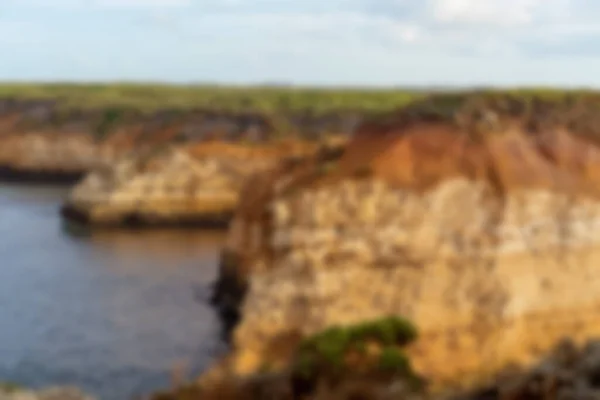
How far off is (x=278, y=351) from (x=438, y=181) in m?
5.64

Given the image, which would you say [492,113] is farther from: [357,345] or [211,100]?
[211,100]

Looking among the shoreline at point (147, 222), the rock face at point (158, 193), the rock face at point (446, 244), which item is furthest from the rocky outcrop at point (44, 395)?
the rock face at point (158, 193)

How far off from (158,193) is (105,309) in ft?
72.6

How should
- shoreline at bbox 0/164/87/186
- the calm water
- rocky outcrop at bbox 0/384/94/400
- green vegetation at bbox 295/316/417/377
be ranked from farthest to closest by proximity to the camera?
1. shoreline at bbox 0/164/87/186
2. the calm water
3. green vegetation at bbox 295/316/417/377
4. rocky outcrop at bbox 0/384/94/400

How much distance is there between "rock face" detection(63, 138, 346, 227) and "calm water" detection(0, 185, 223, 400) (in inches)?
147

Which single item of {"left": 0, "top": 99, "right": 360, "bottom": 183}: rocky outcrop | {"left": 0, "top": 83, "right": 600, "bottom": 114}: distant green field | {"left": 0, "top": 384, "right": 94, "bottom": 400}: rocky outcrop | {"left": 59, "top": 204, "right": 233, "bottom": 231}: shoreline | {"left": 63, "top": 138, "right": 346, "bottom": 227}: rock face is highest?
{"left": 0, "top": 83, "right": 600, "bottom": 114}: distant green field

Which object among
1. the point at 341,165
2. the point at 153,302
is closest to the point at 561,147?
the point at 341,165

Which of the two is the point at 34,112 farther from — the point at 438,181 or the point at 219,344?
the point at 438,181

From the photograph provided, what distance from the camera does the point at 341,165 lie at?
77.9 feet

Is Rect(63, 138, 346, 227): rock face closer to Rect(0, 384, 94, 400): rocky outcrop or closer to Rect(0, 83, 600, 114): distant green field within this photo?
Rect(0, 83, 600, 114): distant green field

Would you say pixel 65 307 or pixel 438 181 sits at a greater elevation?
pixel 438 181

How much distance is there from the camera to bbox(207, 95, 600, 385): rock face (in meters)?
21.9

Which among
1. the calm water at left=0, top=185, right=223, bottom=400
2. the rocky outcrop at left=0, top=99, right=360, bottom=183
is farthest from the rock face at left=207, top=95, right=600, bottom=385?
the rocky outcrop at left=0, top=99, right=360, bottom=183

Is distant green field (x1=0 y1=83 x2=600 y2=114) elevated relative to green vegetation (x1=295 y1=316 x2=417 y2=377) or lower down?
elevated
